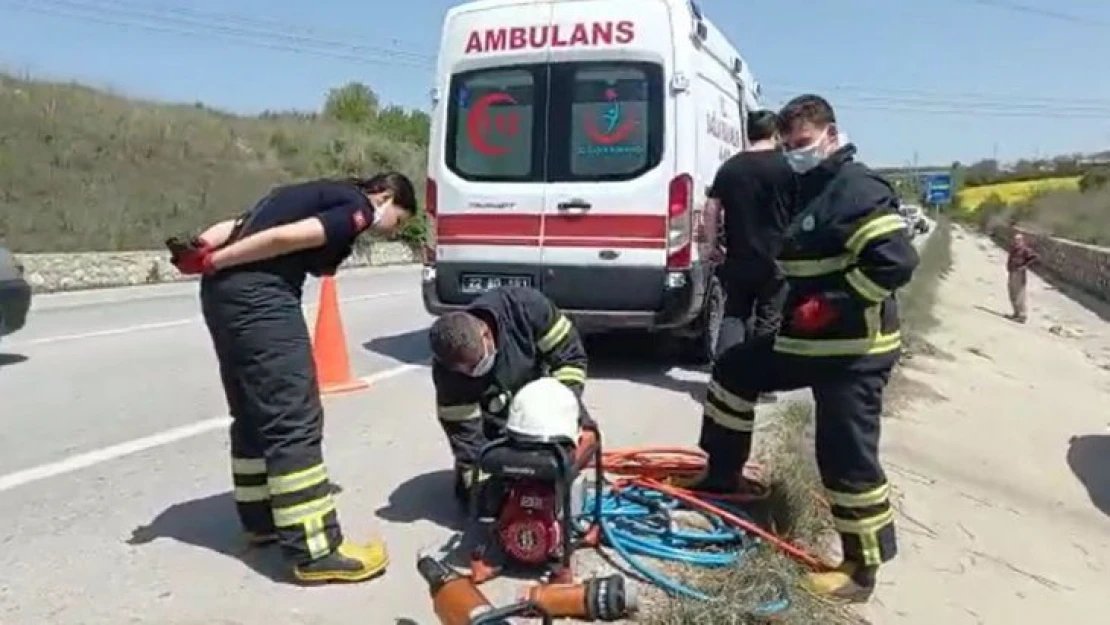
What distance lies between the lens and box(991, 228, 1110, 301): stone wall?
91.0 ft

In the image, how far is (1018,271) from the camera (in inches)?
869

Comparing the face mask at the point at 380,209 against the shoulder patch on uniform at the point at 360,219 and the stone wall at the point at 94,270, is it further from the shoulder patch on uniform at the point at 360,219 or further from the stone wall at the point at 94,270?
the stone wall at the point at 94,270

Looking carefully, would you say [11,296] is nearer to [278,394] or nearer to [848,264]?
[278,394]

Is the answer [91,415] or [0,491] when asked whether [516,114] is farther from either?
[0,491]

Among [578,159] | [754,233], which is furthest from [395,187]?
[578,159]

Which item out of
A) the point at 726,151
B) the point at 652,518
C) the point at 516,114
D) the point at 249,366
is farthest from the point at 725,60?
the point at 249,366

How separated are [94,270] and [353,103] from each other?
126ft

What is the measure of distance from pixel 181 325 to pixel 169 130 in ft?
63.0

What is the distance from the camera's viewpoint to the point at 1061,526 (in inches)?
269

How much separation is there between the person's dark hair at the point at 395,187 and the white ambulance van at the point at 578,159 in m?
3.84

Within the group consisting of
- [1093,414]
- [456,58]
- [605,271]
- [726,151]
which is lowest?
[1093,414]

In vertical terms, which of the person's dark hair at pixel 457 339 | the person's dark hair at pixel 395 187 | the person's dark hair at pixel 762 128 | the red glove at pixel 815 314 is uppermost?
the person's dark hair at pixel 762 128

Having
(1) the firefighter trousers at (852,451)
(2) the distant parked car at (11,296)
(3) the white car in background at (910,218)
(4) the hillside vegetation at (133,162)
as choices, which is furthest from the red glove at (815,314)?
(4) the hillside vegetation at (133,162)

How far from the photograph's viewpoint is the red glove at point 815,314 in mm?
3914
